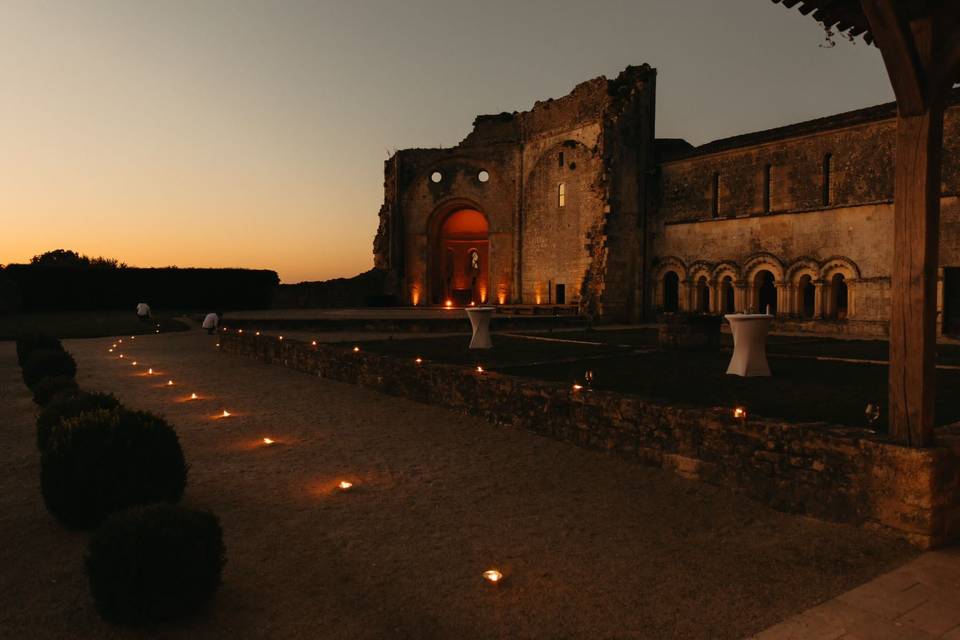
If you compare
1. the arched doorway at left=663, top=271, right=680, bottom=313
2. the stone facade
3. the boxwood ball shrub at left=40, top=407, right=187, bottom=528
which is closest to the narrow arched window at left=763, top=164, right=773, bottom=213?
the stone facade

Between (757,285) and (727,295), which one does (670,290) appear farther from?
(757,285)

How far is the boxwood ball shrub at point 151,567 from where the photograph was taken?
128 inches

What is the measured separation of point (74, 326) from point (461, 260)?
70.9 feet

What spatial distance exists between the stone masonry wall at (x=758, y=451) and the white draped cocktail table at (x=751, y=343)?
12.6 ft

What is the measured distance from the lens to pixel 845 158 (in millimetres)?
21281

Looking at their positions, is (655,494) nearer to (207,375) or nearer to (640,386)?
(640,386)

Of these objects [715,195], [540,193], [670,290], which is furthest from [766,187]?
[540,193]

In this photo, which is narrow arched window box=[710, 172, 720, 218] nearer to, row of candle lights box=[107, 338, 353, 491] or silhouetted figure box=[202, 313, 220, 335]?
silhouetted figure box=[202, 313, 220, 335]

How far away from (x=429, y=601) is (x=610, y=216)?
24589 millimetres

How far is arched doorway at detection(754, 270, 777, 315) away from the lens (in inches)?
943

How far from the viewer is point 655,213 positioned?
2722cm

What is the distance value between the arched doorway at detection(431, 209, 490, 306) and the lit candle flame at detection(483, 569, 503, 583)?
3485cm

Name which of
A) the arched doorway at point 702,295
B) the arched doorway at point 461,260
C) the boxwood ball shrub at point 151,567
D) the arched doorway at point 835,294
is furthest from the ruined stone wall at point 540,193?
the boxwood ball shrub at point 151,567

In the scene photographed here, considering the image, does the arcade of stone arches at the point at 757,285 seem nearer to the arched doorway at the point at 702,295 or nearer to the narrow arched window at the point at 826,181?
the arched doorway at the point at 702,295
